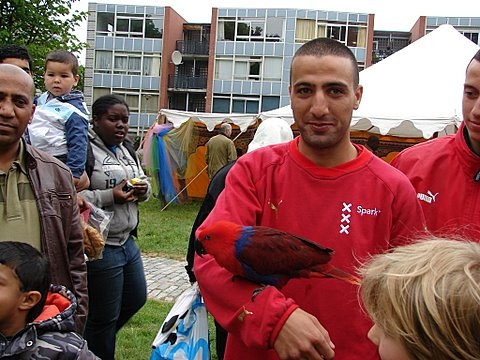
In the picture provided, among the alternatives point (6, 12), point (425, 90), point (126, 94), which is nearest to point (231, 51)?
point (126, 94)

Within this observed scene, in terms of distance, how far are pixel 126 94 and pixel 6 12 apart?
27.5m

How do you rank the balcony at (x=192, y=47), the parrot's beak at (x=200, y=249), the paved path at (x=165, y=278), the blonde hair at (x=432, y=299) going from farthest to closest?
1. the balcony at (x=192, y=47)
2. the paved path at (x=165, y=278)
3. the parrot's beak at (x=200, y=249)
4. the blonde hair at (x=432, y=299)

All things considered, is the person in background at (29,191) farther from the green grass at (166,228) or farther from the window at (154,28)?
the window at (154,28)

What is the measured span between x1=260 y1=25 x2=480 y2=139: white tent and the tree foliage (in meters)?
9.63

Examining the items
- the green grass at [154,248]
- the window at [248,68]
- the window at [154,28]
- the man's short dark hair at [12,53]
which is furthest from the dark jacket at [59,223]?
the window at [154,28]

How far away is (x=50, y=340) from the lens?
2.21 metres

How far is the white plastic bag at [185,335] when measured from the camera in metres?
2.79

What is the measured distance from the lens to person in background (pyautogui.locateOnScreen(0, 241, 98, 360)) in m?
2.16

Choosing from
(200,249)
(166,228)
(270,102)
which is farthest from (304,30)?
(200,249)

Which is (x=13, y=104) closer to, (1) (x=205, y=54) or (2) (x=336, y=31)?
(2) (x=336, y=31)

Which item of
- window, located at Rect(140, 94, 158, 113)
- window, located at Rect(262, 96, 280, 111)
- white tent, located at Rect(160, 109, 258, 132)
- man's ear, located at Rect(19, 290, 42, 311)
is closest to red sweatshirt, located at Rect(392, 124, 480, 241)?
man's ear, located at Rect(19, 290, 42, 311)

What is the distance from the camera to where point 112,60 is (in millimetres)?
44844

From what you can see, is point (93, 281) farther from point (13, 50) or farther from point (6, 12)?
point (6, 12)

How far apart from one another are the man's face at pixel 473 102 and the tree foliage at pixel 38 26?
54.3 feet
